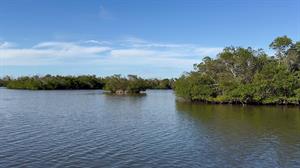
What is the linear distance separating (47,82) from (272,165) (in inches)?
5370

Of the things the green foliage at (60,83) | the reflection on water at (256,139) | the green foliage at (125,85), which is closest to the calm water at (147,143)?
the reflection on water at (256,139)

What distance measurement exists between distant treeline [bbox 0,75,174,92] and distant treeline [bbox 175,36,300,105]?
143 ft

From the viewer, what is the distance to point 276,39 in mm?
66562

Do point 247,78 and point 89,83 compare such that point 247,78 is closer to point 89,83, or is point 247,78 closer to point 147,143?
point 147,143

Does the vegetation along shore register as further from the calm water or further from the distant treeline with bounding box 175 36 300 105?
the calm water

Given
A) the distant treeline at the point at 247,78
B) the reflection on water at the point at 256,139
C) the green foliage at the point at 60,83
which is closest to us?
the reflection on water at the point at 256,139

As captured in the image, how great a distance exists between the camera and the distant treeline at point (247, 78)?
61250 mm

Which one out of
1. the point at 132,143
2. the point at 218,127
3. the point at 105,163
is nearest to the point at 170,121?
the point at 218,127

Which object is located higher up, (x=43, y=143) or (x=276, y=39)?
(x=276, y=39)

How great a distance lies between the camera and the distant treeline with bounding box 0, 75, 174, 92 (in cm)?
11762

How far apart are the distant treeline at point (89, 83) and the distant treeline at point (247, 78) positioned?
4366 centimetres

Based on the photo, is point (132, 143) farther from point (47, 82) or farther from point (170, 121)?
point (47, 82)

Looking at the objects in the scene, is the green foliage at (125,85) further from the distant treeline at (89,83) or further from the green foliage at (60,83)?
the green foliage at (60,83)

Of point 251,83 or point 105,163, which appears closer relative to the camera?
point 105,163
